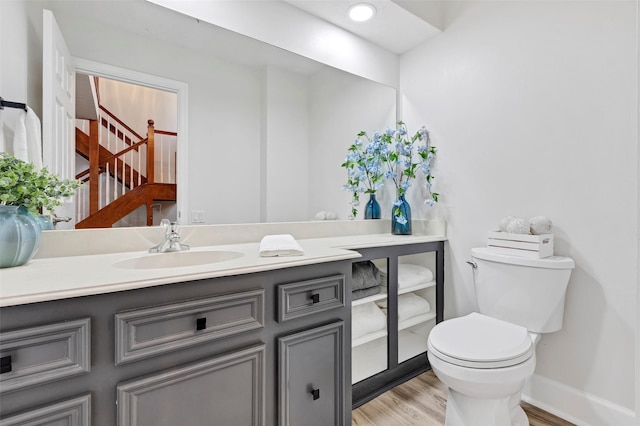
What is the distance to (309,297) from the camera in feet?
3.88

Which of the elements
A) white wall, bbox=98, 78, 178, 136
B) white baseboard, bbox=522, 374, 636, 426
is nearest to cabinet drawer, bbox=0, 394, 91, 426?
white wall, bbox=98, 78, 178, 136

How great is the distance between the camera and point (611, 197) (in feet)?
4.62

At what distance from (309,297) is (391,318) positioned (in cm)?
75

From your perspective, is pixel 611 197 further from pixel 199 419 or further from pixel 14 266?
pixel 14 266

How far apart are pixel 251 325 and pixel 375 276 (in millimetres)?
874

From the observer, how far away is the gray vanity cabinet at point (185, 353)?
0.73 m

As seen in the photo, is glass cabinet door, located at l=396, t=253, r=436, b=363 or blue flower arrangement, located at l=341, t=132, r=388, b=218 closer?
glass cabinet door, located at l=396, t=253, r=436, b=363

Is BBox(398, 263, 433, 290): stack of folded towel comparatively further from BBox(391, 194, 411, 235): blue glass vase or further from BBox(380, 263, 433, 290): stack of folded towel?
BBox(391, 194, 411, 235): blue glass vase

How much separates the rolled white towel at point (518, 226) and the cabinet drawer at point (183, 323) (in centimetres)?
126

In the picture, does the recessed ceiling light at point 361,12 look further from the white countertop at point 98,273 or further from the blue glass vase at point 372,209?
the white countertop at point 98,273

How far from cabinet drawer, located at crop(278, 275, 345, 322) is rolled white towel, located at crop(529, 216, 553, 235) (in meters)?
0.99

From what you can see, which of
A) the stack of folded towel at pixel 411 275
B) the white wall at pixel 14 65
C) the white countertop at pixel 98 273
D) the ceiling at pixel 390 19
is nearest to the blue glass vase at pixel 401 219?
the stack of folded towel at pixel 411 275

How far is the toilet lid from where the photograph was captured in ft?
3.77

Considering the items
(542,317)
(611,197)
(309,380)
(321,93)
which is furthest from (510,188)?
(309,380)
